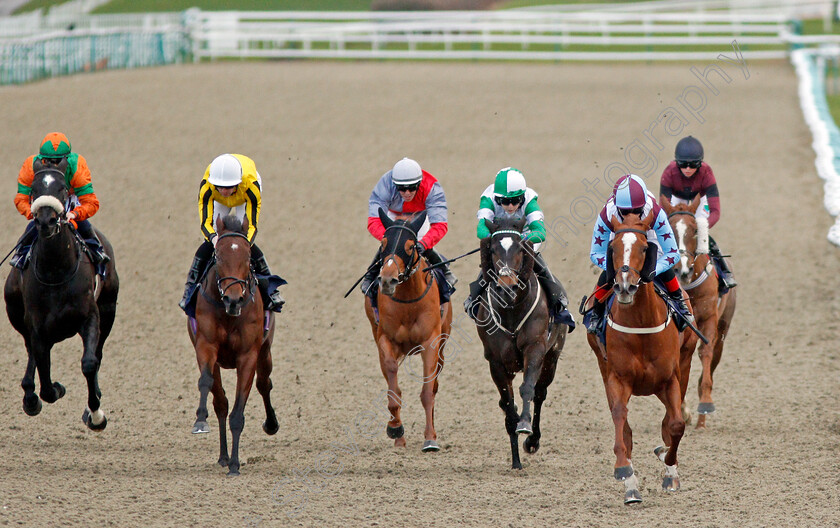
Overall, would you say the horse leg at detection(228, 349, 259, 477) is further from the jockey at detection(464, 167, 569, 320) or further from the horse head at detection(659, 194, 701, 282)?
the horse head at detection(659, 194, 701, 282)

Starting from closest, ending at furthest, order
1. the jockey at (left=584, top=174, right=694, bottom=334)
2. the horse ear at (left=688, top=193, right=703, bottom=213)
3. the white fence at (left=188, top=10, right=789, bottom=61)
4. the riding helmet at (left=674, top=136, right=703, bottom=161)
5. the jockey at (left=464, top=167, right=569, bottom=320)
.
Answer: the jockey at (left=584, top=174, right=694, bottom=334) → the jockey at (left=464, top=167, right=569, bottom=320) → the horse ear at (left=688, top=193, right=703, bottom=213) → the riding helmet at (left=674, top=136, right=703, bottom=161) → the white fence at (left=188, top=10, right=789, bottom=61)

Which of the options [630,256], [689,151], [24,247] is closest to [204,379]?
[24,247]

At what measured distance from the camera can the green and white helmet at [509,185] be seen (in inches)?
313

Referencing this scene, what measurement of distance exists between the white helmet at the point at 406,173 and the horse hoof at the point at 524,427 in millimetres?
2091

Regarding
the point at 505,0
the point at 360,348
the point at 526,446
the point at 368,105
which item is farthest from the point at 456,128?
the point at 505,0

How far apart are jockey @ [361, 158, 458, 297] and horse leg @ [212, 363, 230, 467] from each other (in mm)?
1408

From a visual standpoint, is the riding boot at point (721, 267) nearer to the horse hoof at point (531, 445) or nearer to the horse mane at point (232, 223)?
the horse hoof at point (531, 445)

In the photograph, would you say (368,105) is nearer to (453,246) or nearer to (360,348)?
(453,246)

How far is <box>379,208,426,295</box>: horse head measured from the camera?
767cm

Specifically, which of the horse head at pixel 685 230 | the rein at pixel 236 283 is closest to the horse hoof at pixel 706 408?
the horse head at pixel 685 230

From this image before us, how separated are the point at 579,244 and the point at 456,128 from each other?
6.89 metres

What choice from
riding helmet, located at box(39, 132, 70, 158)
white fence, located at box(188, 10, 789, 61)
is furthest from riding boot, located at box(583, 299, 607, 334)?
white fence, located at box(188, 10, 789, 61)

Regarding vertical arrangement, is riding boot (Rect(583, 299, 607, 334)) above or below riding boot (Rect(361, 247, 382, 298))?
below

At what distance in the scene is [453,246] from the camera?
13.8 m
